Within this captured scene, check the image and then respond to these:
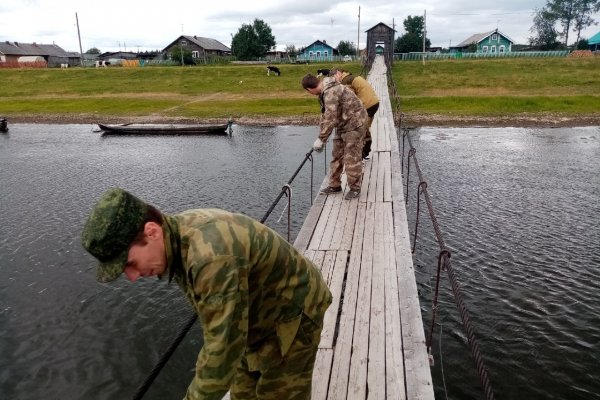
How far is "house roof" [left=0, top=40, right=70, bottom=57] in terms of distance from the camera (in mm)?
92250

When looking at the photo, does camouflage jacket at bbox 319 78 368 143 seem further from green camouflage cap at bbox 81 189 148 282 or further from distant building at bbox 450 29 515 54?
distant building at bbox 450 29 515 54

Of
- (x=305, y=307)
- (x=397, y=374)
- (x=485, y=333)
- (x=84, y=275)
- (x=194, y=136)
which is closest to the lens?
(x=305, y=307)

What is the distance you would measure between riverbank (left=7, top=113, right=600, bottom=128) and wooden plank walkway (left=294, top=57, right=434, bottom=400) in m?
24.1

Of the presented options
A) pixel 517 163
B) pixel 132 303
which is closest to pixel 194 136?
pixel 517 163

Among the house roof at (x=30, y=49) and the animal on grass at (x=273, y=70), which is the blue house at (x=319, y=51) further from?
the house roof at (x=30, y=49)

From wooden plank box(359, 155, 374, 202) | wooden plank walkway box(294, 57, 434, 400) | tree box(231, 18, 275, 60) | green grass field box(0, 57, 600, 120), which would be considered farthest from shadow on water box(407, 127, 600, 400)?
tree box(231, 18, 275, 60)

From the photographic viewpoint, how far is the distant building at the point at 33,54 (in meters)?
90.8

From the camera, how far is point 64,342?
8734mm

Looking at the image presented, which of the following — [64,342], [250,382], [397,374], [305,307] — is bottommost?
[64,342]

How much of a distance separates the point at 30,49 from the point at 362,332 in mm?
113452

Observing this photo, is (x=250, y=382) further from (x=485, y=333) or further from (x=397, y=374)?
(x=485, y=333)

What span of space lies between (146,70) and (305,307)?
63.3 metres

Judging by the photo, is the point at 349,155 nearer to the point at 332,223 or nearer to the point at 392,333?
the point at 332,223

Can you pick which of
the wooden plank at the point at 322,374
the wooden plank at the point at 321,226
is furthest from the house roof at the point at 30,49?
the wooden plank at the point at 322,374
